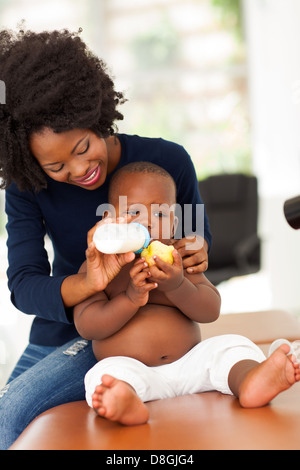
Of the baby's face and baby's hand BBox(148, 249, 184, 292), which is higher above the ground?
the baby's face

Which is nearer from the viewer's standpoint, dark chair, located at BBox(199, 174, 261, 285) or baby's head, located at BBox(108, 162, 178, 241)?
baby's head, located at BBox(108, 162, 178, 241)

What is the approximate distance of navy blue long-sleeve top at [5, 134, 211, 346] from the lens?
1308mm

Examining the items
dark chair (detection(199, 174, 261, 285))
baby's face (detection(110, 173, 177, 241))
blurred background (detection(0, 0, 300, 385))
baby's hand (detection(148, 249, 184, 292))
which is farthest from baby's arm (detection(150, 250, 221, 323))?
blurred background (detection(0, 0, 300, 385))

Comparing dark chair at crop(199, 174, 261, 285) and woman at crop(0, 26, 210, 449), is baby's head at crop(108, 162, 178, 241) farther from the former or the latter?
dark chair at crop(199, 174, 261, 285)

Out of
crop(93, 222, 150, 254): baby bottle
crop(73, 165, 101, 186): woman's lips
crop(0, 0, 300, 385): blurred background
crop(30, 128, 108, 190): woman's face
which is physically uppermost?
crop(0, 0, 300, 385): blurred background

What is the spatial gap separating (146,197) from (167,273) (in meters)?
0.21

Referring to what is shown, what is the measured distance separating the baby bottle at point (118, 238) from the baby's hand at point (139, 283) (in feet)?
0.12

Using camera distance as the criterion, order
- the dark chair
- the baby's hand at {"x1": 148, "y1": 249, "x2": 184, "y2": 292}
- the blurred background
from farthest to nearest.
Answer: the blurred background < the dark chair < the baby's hand at {"x1": 148, "y1": 249, "x2": 184, "y2": 292}

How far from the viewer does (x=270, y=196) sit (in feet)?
13.6

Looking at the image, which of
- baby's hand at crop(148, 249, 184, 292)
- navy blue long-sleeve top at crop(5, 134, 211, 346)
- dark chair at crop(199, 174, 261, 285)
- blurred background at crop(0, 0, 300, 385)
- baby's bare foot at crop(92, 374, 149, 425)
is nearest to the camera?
baby's bare foot at crop(92, 374, 149, 425)

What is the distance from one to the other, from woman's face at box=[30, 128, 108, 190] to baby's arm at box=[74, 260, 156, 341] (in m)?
0.24

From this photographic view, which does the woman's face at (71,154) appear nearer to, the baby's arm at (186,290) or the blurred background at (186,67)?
the baby's arm at (186,290)

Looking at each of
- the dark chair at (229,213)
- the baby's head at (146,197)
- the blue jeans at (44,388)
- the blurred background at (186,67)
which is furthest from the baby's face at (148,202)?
the blurred background at (186,67)

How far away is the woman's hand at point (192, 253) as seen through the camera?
1.22 m
